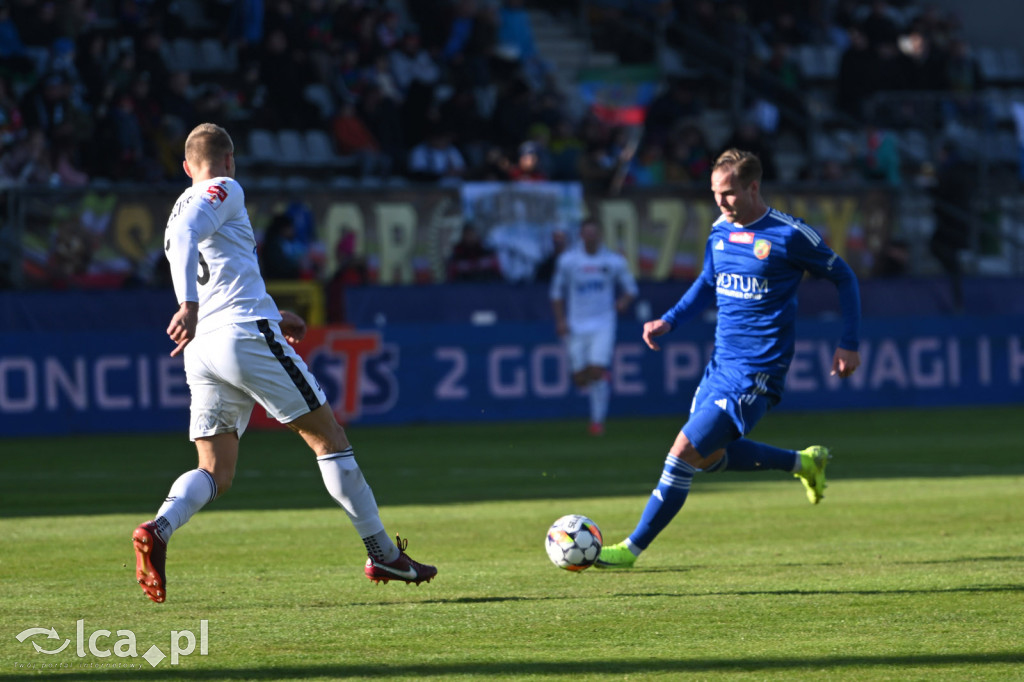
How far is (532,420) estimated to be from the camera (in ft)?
64.2

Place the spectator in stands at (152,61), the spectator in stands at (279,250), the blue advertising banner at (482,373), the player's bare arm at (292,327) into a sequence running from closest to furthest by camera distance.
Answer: the player's bare arm at (292,327)
the blue advertising banner at (482,373)
the spectator in stands at (279,250)
the spectator in stands at (152,61)

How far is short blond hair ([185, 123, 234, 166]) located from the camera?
7031mm

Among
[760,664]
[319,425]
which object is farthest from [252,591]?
[760,664]

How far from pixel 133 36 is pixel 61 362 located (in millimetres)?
5402

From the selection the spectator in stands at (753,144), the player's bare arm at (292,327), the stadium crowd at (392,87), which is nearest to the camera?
the player's bare arm at (292,327)

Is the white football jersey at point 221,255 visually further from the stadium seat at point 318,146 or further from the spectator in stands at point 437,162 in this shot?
the stadium seat at point 318,146

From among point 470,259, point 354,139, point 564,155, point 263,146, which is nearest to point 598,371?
point 470,259

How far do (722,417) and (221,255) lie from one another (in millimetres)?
2649

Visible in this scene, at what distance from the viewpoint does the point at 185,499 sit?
6863mm

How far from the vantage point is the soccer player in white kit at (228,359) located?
684 centimetres

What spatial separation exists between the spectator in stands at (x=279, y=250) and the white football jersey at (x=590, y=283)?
11.2ft

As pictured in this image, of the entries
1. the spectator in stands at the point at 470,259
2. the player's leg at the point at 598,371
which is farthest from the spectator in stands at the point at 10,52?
the player's leg at the point at 598,371

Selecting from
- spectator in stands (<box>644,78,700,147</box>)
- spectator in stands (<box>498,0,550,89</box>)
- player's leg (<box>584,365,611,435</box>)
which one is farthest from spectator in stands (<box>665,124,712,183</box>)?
player's leg (<box>584,365,611,435</box>)

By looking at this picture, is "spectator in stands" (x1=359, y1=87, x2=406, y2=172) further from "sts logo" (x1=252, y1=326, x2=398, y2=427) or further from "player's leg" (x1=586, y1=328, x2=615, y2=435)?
"player's leg" (x1=586, y1=328, x2=615, y2=435)
